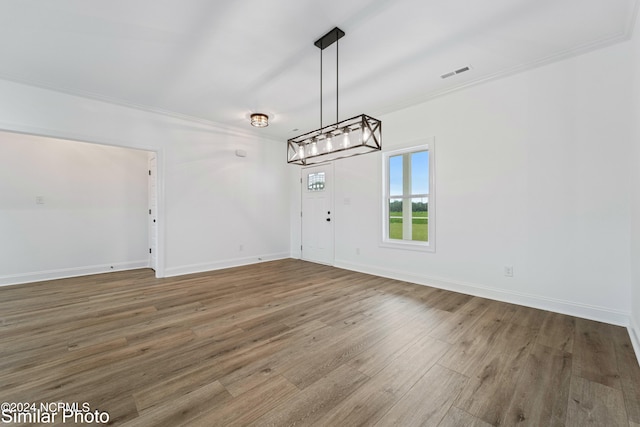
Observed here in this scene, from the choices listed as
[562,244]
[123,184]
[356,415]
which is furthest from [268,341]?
[123,184]

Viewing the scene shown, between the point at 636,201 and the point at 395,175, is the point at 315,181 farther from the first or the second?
the point at 636,201

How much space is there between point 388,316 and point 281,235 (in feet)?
12.7

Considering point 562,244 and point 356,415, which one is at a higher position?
point 562,244

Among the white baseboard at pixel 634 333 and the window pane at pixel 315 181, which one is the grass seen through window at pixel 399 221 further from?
the white baseboard at pixel 634 333

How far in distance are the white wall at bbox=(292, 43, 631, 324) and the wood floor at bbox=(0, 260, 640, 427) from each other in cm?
38

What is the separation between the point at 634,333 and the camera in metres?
2.22

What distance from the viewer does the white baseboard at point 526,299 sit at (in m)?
2.61

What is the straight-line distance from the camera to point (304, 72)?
318 centimetres

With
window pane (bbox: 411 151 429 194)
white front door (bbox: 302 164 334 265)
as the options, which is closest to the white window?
window pane (bbox: 411 151 429 194)

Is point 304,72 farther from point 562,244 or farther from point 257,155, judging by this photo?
point 562,244

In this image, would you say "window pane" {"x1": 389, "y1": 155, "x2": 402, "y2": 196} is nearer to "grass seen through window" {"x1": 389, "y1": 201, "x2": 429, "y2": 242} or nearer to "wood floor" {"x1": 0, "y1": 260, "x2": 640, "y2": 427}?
"grass seen through window" {"x1": 389, "y1": 201, "x2": 429, "y2": 242}

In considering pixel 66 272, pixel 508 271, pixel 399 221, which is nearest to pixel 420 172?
pixel 399 221

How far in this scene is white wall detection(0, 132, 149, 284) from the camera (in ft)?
13.3

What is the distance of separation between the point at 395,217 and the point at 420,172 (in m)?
0.87
